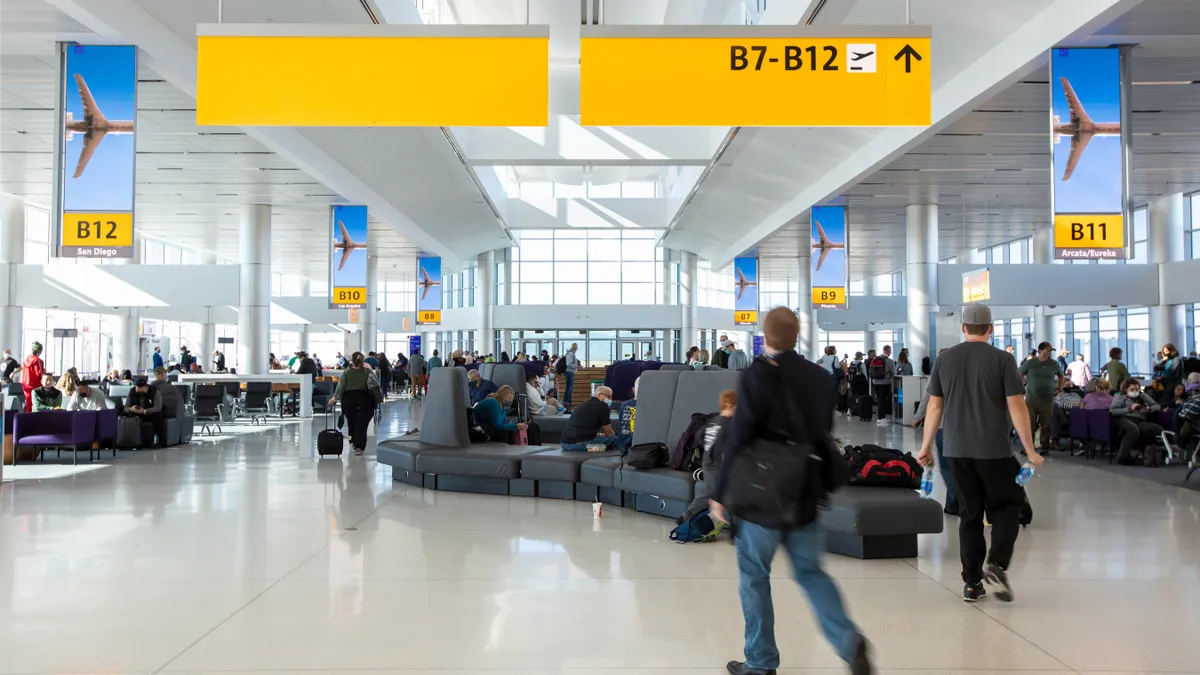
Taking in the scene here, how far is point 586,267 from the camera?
4122cm

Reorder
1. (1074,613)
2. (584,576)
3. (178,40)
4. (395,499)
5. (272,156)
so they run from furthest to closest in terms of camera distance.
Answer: (272,156) → (178,40) → (395,499) → (584,576) → (1074,613)

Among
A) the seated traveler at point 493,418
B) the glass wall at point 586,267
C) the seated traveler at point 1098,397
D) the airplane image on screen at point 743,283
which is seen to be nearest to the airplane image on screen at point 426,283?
the glass wall at point 586,267

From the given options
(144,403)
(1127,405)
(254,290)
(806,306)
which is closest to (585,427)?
(1127,405)

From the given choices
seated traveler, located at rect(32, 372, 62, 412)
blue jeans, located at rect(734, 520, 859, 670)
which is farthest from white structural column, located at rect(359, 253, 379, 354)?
blue jeans, located at rect(734, 520, 859, 670)

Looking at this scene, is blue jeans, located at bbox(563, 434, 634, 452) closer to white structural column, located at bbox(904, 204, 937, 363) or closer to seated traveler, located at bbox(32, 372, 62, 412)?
seated traveler, located at bbox(32, 372, 62, 412)

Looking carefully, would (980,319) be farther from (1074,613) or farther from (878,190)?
(878,190)

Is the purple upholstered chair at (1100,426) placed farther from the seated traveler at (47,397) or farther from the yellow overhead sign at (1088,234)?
the seated traveler at (47,397)

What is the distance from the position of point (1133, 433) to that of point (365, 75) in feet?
37.3

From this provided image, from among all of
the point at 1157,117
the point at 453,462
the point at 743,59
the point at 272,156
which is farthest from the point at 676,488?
the point at 272,156

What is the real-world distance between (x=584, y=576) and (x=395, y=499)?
389cm

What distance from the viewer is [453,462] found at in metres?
9.39

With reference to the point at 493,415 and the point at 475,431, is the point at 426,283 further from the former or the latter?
the point at 475,431

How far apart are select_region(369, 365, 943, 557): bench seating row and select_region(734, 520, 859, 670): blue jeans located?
262 centimetres

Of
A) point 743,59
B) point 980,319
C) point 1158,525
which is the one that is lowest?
point 1158,525
